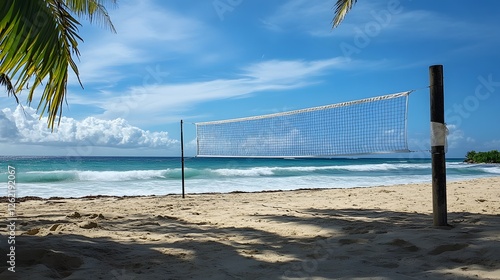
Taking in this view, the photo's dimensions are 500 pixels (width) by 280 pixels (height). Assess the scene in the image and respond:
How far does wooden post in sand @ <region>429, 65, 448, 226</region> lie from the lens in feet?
13.5

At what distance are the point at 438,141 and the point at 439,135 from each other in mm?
61

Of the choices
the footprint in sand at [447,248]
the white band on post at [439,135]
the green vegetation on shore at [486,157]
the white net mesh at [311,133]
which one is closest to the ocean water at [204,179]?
the white net mesh at [311,133]

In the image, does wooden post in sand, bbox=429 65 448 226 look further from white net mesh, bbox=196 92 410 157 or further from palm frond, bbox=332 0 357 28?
palm frond, bbox=332 0 357 28

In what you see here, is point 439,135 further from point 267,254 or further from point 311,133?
point 311,133

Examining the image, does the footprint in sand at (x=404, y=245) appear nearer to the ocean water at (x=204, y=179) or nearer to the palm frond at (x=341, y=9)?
the palm frond at (x=341, y=9)

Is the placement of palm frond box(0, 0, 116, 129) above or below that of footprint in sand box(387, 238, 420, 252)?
above

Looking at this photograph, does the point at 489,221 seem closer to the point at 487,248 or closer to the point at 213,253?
the point at 487,248

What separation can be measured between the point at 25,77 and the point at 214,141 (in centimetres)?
607

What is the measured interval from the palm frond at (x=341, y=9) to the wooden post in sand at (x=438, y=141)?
4.20m

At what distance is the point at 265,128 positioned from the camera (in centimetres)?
1027

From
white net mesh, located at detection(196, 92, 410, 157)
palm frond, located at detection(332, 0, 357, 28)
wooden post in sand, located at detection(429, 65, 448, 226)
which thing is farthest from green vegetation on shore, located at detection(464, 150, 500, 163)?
wooden post in sand, located at detection(429, 65, 448, 226)

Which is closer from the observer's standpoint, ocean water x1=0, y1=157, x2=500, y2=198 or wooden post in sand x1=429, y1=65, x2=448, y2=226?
wooden post in sand x1=429, y1=65, x2=448, y2=226

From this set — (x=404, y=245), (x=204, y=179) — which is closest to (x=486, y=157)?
(x=204, y=179)

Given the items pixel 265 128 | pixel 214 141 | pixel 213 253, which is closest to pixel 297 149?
pixel 265 128
